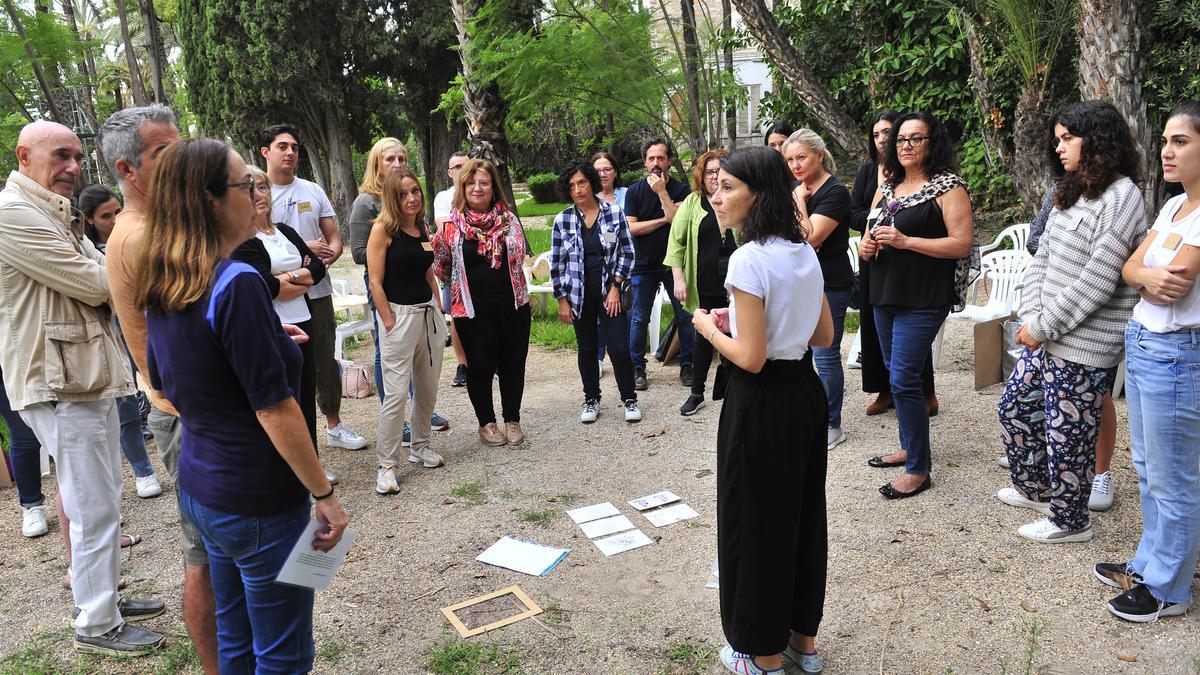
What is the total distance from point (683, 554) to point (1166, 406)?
2.09 m

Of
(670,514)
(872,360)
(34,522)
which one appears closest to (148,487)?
(34,522)

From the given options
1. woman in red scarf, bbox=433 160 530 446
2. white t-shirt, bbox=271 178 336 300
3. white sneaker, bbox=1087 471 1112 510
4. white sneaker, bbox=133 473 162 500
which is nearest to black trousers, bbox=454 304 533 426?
woman in red scarf, bbox=433 160 530 446

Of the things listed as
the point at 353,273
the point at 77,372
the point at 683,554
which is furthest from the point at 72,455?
the point at 353,273

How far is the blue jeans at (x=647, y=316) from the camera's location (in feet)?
22.1

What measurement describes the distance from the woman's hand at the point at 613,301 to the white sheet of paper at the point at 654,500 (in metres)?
1.63

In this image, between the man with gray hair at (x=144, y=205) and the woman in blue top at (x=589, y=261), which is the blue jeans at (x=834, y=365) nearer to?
the woman in blue top at (x=589, y=261)

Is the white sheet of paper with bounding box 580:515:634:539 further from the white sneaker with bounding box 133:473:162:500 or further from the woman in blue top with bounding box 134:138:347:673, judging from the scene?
the white sneaker with bounding box 133:473:162:500

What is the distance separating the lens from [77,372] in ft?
10.4

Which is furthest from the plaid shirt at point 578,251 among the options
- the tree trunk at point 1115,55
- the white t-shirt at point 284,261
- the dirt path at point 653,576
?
the tree trunk at point 1115,55

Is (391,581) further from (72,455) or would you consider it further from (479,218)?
(479,218)

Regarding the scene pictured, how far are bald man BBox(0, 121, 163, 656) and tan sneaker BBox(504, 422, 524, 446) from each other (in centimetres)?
266

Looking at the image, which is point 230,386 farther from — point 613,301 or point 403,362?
point 613,301

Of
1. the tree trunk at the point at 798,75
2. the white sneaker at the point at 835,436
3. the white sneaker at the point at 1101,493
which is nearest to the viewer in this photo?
the white sneaker at the point at 1101,493

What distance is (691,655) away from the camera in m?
3.03
